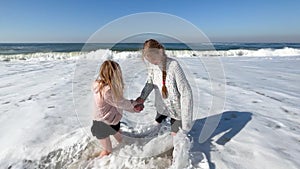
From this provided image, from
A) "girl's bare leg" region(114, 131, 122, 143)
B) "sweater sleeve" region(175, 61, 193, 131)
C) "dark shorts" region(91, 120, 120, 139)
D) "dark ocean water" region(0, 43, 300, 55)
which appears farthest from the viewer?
"dark ocean water" region(0, 43, 300, 55)

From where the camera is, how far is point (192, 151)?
2500 mm

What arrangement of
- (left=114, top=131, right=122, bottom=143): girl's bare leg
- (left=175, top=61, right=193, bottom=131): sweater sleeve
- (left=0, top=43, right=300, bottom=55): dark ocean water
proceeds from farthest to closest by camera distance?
(left=0, top=43, right=300, bottom=55): dark ocean water < (left=114, top=131, right=122, bottom=143): girl's bare leg < (left=175, top=61, right=193, bottom=131): sweater sleeve

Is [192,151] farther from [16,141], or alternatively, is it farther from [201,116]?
[16,141]

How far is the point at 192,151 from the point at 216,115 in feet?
4.18

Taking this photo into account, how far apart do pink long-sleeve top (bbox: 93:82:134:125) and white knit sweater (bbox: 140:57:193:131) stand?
38 cm

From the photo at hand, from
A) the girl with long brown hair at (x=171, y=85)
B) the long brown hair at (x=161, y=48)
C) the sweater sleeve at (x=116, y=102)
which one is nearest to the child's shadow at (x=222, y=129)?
the girl with long brown hair at (x=171, y=85)

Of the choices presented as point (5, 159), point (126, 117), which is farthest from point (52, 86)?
point (5, 159)

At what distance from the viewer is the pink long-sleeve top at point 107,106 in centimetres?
236

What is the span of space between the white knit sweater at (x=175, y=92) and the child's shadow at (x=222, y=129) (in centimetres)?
39

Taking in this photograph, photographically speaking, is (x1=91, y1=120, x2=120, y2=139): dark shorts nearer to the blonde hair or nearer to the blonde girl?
the blonde girl

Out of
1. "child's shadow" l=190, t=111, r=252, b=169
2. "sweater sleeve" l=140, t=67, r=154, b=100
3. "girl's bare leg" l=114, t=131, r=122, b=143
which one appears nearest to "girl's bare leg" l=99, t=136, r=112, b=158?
"girl's bare leg" l=114, t=131, r=122, b=143

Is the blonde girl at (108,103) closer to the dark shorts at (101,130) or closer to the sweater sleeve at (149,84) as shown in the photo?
the dark shorts at (101,130)

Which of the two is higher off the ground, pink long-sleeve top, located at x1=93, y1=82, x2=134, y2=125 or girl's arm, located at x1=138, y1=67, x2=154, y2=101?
girl's arm, located at x1=138, y1=67, x2=154, y2=101

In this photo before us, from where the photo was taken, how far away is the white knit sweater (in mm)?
2268
